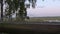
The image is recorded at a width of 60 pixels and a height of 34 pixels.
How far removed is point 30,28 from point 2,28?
0.71 ft

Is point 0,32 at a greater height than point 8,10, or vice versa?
point 8,10

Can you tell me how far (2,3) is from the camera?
3029 millimetres

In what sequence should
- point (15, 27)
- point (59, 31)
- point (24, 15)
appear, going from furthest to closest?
point (24, 15) < point (15, 27) < point (59, 31)

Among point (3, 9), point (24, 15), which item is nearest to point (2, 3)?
point (3, 9)

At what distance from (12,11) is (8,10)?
0.10m

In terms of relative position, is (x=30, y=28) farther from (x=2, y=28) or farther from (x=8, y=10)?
(x=8, y=10)

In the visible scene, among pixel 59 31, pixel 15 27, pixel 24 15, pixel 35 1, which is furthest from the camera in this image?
pixel 35 1

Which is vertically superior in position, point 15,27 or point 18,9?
point 18,9

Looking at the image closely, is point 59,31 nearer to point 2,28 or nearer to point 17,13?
point 2,28

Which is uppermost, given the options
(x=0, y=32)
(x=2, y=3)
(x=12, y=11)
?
(x=2, y=3)

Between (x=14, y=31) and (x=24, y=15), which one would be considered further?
(x=24, y=15)

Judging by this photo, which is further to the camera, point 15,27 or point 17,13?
point 17,13

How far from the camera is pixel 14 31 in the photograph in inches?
35.8

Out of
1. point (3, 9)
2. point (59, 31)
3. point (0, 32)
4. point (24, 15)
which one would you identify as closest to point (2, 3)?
point (3, 9)
